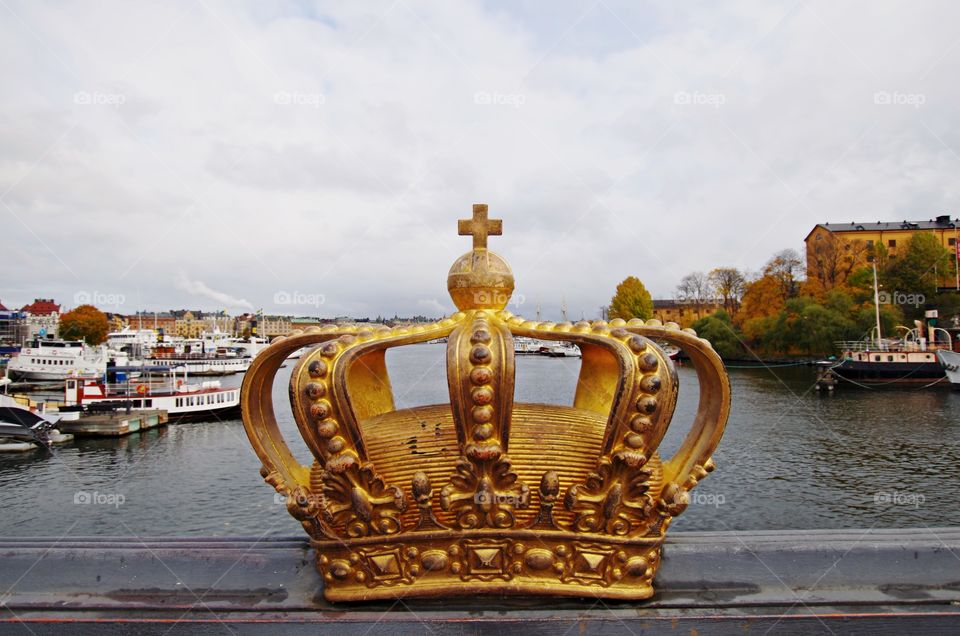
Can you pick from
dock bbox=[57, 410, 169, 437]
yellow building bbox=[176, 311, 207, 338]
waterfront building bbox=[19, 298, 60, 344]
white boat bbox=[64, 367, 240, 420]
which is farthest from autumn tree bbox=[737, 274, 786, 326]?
yellow building bbox=[176, 311, 207, 338]

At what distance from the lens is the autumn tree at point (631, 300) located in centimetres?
3588

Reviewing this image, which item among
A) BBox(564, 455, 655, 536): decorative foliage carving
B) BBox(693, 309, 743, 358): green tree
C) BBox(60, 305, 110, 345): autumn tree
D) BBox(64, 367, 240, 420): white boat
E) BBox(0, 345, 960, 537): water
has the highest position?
BBox(60, 305, 110, 345): autumn tree

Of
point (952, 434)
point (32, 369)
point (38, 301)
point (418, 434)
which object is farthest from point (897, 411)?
point (38, 301)

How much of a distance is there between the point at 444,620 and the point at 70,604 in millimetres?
1630

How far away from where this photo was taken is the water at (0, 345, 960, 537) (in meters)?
9.73

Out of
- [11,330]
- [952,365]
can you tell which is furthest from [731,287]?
[11,330]

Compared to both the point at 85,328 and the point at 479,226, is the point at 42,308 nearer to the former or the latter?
the point at 85,328

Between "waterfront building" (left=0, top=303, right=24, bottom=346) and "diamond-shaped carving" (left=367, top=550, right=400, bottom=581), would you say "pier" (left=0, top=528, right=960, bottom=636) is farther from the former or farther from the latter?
"waterfront building" (left=0, top=303, right=24, bottom=346)

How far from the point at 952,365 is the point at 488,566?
28680mm

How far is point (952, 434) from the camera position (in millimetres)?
15234

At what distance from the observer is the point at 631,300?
125 ft

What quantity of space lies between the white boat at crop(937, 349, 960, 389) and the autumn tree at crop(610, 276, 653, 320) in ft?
45.2

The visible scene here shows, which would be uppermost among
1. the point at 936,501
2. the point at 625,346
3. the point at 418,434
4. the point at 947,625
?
the point at 625,346

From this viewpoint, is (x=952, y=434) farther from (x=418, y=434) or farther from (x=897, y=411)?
(x=418, y=434)
